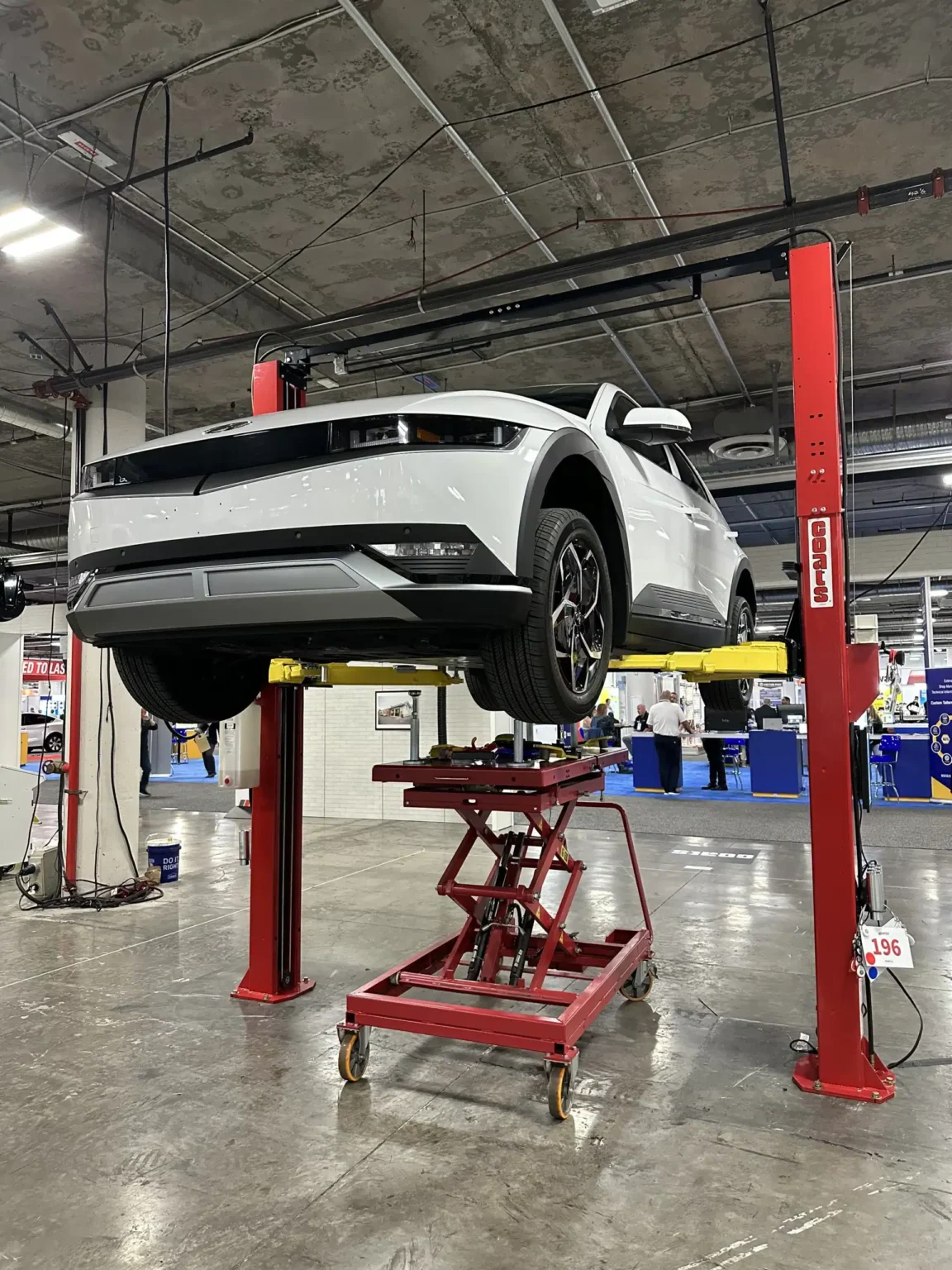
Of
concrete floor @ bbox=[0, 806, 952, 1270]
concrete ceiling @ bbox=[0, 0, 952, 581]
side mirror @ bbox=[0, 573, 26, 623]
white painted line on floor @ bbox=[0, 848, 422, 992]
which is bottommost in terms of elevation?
white painted line on floor @ bbox=[0, 848, 422, 992]

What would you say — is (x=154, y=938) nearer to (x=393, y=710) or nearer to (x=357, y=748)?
(x=393, y=710)

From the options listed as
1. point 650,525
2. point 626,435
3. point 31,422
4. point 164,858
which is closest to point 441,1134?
point 650,525

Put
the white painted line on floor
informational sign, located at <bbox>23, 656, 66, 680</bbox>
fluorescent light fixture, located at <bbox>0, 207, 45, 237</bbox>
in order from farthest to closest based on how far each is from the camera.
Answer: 1. informational sign, located at <bbox>23, 656, 66, 680</bbox>
2. the white painted line on floor
3. fluorescent light fixture, located at <bbox>0, 207, 45, 237</bbox>

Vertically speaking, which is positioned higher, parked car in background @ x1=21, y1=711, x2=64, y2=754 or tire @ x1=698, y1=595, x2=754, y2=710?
tire @ x1=698, y1=595, x2=754, y2=710

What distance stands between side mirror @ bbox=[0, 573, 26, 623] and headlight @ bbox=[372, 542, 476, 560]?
7084 mm

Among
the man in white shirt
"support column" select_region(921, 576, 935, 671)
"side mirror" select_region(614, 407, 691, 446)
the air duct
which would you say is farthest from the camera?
"support column" select_region(921, 576, 935, 671)

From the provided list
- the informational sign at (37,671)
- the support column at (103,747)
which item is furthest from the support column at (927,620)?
the informational sign at (37,671)

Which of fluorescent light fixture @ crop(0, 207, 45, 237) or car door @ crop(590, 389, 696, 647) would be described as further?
fluorescent light fixture @ crop(0, 207, 45, 237)

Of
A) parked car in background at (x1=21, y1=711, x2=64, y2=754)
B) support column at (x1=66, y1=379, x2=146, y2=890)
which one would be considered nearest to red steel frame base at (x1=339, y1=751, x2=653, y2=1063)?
support column at (x1=66, y1=379, x2=146, y2=890)

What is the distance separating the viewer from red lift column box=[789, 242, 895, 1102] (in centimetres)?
310

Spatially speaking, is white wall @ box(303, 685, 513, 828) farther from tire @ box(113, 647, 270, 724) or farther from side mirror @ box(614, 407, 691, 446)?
side mirror @ box(614, 407, 691, 446)

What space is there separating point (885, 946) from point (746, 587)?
2.54m

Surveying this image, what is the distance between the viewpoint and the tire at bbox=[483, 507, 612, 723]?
251cm

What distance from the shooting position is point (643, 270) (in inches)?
235
